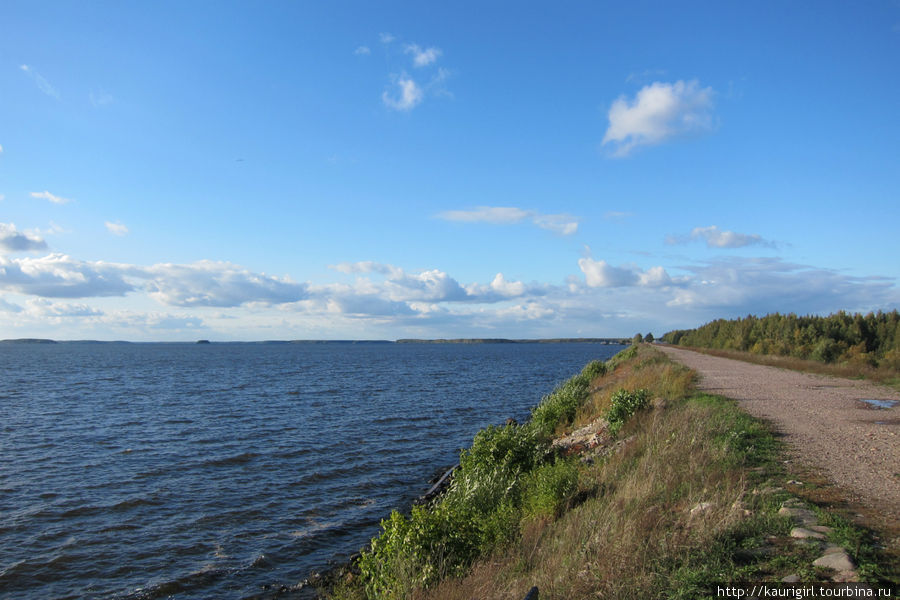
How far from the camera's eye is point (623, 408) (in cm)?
1573

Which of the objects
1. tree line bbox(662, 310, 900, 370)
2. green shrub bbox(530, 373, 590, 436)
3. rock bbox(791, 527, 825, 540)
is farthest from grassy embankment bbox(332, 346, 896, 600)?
tree line bbox(662, 310, 900, 370)

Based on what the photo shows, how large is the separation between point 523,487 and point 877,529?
6341 mm

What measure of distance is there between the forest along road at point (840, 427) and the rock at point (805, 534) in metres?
1.54

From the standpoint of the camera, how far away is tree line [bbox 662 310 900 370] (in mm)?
43031

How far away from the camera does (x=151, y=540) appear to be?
12.8m

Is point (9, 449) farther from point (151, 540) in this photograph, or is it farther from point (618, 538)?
point (618, 538)

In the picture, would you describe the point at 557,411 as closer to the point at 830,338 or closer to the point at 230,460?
the point at 230,460

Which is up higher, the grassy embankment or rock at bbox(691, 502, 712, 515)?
rock at bbox(691, 502, 712, 515)

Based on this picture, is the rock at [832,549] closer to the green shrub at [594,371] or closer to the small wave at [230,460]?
the small wave at [230,460]

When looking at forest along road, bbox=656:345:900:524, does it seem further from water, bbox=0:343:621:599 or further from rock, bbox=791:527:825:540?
water, bbox=0:343:621:599

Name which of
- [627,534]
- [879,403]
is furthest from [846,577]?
[879,403]

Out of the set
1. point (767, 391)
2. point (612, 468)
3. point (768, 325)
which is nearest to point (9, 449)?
point (612, 468)

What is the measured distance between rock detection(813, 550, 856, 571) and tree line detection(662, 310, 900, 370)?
3639 cm

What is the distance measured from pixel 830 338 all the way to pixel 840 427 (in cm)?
4252
